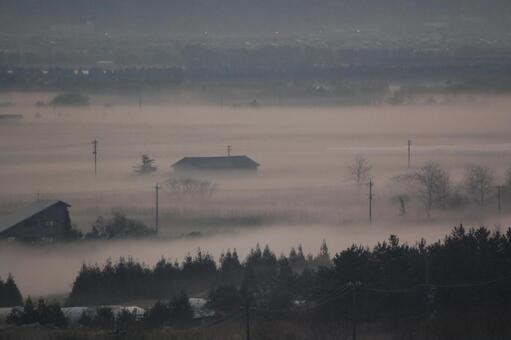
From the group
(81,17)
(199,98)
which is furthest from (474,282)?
(81,17)

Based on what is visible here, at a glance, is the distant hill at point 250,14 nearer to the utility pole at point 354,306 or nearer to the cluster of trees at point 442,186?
the cluster of trees at point 442,186

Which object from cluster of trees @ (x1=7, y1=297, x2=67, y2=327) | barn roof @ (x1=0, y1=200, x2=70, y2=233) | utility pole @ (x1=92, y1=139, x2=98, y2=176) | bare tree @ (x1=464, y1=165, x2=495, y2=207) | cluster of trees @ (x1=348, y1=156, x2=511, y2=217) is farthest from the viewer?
utility pole @ (x1=92, y1=139, x2=98, y2=176)

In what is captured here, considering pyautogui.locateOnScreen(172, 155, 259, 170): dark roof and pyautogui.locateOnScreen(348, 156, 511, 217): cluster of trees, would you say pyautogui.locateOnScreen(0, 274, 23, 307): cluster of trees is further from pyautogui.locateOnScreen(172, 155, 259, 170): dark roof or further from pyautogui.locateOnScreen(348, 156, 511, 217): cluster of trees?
pyautogui.locateOnScreen(172, 155, 259, 170): dark roof

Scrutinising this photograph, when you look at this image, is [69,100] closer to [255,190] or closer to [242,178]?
[242,178]

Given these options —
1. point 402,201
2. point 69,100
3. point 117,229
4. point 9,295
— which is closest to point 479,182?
point 402,201

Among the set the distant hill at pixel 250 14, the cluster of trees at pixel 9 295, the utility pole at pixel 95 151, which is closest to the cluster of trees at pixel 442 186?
the utility pole at pixel 95 151

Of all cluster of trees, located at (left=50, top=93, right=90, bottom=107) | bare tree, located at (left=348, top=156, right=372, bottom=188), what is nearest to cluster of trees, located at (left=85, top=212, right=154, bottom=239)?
bare tree, located at (left=348, top=156, right=372, bottom=188)
